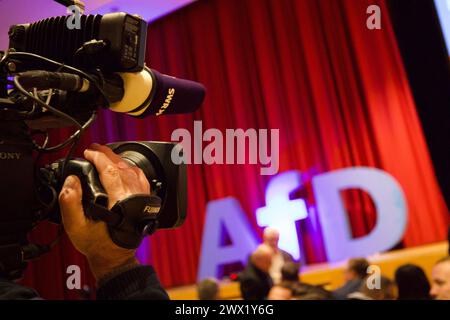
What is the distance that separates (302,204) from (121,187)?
348 centimetres

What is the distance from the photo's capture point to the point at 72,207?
66 centimetres

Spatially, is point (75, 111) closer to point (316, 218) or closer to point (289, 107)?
point (316, 218)

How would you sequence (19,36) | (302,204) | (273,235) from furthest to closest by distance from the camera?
(302,204), (273,235), (19,36)

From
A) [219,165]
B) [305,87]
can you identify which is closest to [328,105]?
[305,87]

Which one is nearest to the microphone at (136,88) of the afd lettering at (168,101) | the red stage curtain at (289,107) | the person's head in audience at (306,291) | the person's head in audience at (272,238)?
the afd lettering at (168,101)

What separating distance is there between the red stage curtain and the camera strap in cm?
298

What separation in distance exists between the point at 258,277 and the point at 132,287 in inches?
107

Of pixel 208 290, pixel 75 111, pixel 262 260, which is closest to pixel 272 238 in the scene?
pixel 262 260

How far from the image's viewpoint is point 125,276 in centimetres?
68

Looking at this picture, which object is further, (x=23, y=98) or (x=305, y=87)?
(x=305, y=87)

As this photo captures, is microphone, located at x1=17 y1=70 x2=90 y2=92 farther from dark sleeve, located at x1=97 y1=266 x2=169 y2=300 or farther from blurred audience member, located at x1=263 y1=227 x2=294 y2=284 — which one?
blurred audience member, located at x1=263 y1=227 x2=294 y2=284

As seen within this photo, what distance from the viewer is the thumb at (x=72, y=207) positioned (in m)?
0.66

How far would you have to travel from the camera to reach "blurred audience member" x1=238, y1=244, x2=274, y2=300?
126 inches
